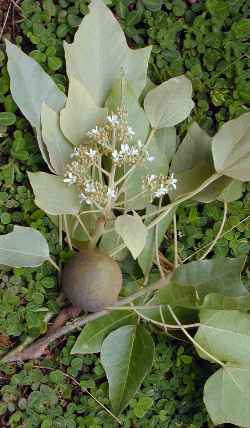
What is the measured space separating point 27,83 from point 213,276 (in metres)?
0.30

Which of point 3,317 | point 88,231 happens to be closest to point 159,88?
point 88,231

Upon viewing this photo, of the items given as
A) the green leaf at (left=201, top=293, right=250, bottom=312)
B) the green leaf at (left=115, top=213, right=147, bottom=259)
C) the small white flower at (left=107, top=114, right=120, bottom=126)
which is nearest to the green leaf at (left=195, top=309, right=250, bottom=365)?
the green leaf at (left=201, top=293, right=250, bottom=312)

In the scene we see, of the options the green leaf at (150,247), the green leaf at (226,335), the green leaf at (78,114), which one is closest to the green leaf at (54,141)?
the green leaf at (78,114)

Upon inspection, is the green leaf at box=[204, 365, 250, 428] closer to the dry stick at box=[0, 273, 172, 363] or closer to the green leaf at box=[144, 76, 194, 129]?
the dry stick at box=[0, 273, 172, 363]

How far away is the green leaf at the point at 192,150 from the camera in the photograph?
30.3 inches

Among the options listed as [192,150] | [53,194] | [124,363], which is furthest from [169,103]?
[124,363]

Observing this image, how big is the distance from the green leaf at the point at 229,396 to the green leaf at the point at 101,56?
34 centimetres

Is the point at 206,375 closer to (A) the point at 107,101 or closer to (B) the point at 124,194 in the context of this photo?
(B) the point at 124,194

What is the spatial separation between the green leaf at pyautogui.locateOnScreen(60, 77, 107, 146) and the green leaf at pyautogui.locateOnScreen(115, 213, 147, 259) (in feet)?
0.39

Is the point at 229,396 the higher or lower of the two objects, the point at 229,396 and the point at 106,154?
the lower

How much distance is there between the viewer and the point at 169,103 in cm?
74

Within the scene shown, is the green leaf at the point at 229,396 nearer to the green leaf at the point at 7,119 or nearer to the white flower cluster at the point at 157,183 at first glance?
the white flower cluster at the point at 157,183

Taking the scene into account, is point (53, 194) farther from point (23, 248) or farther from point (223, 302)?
point (223, 302)

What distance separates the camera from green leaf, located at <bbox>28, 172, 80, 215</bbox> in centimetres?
68
